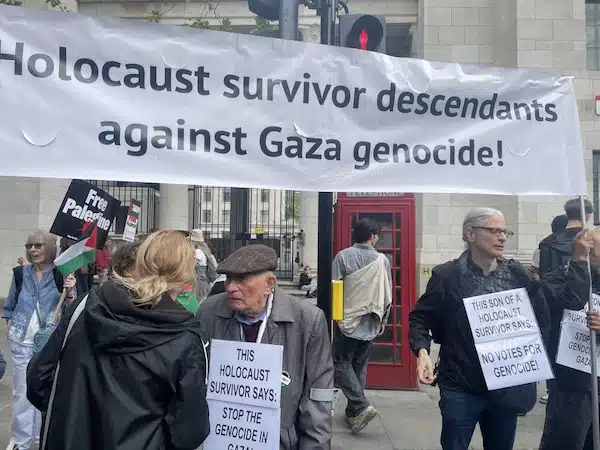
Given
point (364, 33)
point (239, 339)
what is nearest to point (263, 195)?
point (364, 33)

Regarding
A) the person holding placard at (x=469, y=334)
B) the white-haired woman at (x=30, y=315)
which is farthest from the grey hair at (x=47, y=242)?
the person holding placard at (x=469, y=334)

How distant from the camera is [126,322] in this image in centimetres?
204

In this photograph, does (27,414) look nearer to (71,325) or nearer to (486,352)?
(71,325)

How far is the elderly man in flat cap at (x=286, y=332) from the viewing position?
257 centimetres

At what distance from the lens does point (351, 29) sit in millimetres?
3975

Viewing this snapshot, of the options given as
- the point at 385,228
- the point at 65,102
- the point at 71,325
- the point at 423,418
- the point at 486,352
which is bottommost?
the point at 423,418

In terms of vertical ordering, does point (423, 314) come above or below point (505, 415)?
above

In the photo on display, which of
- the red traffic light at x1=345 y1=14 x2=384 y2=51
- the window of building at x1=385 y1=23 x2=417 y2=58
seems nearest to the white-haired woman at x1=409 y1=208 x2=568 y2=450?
the red traffic light at x1=345 y1=14 x2=384 y2=51

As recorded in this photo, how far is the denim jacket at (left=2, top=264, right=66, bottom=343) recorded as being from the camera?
15.8ft

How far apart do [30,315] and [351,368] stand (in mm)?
2979

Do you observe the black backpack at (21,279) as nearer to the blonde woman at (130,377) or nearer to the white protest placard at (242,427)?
the white protest placard at (242,427)

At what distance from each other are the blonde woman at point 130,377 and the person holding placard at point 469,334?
1650mm

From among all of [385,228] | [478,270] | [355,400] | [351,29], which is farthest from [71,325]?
[385,228]

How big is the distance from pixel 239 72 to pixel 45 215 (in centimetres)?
1038
